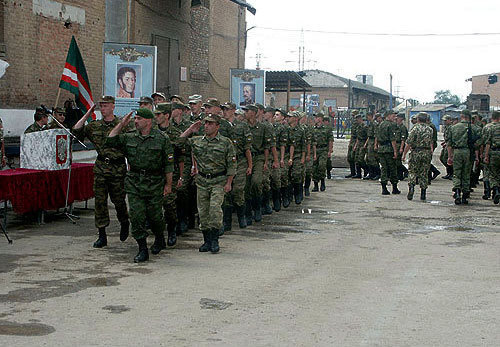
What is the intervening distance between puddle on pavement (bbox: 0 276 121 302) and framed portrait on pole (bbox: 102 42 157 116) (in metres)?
9.34

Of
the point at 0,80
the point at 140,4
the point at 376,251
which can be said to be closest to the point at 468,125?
the point at 376,251


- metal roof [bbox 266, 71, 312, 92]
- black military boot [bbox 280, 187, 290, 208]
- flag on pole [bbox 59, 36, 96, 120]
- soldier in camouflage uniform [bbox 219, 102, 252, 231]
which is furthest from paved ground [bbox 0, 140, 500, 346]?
metal roof [bbox 266, 71, 312, 92]

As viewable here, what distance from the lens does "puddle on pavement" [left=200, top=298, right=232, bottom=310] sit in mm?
6832

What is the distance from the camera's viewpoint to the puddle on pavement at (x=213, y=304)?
6.83 m

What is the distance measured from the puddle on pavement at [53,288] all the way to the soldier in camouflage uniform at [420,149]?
9.57m

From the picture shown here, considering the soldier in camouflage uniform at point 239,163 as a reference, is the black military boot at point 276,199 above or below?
below

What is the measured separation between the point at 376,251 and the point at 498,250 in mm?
1761

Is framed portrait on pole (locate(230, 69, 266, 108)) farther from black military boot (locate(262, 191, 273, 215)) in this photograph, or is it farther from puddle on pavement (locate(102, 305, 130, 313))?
puddle on pavement (locate(102, 305, 130, 313))

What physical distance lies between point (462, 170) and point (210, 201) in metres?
8.02

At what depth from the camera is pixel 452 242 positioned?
36.1ft

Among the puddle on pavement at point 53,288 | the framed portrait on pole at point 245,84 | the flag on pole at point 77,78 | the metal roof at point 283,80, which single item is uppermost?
the metal roof at point 283,80

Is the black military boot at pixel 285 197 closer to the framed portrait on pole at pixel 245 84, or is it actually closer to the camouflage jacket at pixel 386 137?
the camouflage jacket at pixel 386 137

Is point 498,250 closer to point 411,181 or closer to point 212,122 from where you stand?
point 212,122

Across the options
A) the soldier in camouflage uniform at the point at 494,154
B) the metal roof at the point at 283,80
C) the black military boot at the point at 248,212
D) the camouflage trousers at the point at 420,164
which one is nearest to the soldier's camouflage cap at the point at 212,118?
the black military boot at the point at 248,212
